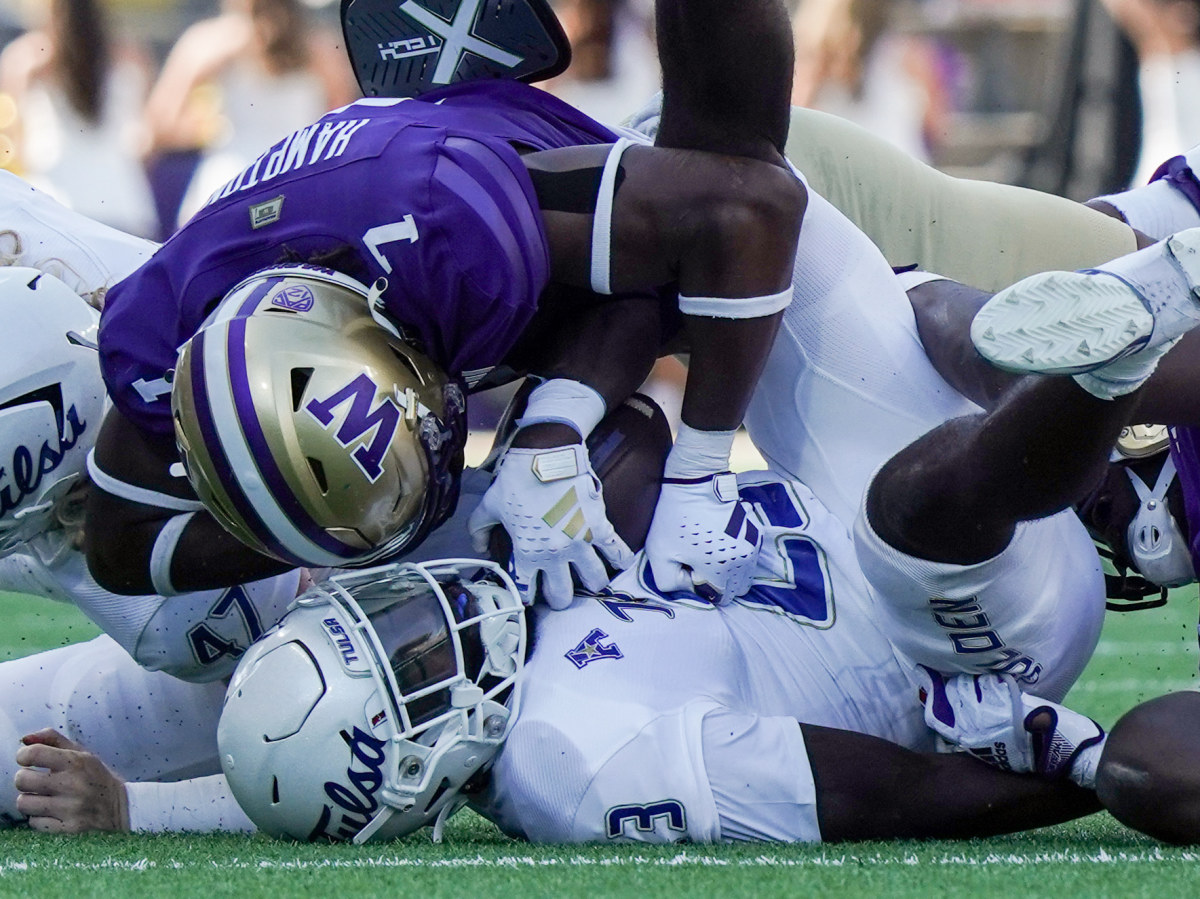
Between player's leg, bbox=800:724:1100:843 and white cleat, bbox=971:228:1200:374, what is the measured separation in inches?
23.0

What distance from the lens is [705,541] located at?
97.0 inches

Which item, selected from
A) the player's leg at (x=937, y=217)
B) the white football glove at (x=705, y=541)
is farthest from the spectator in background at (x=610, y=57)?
the white football glove at (x=705, y=541)

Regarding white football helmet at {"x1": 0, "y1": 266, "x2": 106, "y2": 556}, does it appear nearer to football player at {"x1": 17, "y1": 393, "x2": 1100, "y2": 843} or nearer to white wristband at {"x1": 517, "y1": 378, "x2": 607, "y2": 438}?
football player at {"x1": 17, "y1": 393, "x2": 1100, "y2": 843}

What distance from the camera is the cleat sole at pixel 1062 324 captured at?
1930mm

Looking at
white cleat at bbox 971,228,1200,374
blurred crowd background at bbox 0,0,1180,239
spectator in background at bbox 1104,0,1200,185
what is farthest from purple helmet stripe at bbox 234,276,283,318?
spectator in background at bbox 1104,0,1200,185

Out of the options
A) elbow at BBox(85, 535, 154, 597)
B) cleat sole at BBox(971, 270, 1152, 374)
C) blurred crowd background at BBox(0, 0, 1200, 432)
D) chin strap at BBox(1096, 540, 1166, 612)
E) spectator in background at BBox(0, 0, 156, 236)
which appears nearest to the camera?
cleat sole at BBox(971, 270, 1152, 374)

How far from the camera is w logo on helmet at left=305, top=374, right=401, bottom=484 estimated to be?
227 centimetres

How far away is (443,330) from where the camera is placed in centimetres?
248

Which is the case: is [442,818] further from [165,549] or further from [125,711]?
[125,711]

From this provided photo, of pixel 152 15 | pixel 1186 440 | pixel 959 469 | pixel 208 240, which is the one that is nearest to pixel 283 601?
pixel 208 240

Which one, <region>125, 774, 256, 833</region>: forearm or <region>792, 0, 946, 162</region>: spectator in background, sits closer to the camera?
<region>125, 774, 256, 833</region>: forearm

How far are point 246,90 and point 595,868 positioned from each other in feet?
18.4

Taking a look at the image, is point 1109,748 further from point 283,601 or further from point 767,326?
point 283,601

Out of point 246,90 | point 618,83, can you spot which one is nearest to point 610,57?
point 618,83
